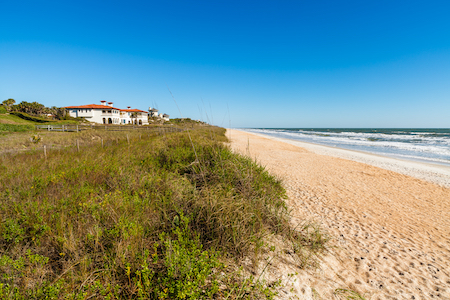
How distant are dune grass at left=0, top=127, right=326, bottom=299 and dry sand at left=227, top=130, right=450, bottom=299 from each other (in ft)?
1.52

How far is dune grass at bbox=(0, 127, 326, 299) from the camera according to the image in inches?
82.0

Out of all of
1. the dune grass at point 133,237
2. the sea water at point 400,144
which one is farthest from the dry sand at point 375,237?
Answer: the sea water at point 400,144

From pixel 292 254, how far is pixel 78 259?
3.17 metres

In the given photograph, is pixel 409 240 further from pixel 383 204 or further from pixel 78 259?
pixel 78 259

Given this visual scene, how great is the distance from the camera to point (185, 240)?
2691 mm

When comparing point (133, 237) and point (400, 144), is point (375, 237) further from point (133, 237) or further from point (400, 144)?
point (400, 144)

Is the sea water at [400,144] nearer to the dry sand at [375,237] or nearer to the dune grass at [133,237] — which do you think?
the dry sand at [375,237]

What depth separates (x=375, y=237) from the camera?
417cm

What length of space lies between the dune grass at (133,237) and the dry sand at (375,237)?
46 centimetres

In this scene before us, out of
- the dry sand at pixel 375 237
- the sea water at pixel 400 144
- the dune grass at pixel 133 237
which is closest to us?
the dune grass at pixel 133 237

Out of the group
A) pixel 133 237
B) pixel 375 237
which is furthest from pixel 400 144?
pixel 133 237

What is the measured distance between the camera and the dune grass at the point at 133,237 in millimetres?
2082

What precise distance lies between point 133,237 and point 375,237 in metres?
5.04

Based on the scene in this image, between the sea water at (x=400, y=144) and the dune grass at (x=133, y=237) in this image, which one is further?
the sea water at (x=400, y=144)
